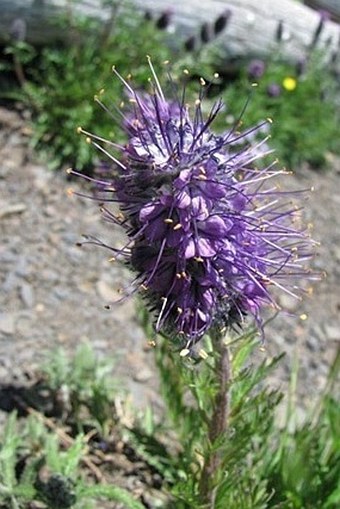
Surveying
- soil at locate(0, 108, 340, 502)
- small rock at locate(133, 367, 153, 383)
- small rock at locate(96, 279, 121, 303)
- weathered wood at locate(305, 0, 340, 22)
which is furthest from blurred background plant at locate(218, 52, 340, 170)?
small rock at locate(133, 367, 153, 383)

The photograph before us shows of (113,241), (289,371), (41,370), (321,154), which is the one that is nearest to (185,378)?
(41,370)

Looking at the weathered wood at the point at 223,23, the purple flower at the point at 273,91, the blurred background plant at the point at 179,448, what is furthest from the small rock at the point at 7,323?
the purple flower at the point at 273,91

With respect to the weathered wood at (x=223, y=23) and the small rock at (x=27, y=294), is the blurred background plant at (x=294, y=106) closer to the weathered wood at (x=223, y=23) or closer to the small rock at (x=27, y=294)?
the weathered wood at (x=223, y=23)

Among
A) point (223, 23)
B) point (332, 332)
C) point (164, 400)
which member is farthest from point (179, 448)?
point (223, 23)

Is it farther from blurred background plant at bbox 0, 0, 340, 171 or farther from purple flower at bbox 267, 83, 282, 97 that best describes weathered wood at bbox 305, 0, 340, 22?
purple flower at bbox 267, 83, 282, 97

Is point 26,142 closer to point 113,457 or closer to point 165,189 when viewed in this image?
point 113,457

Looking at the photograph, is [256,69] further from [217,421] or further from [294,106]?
[217,421]
